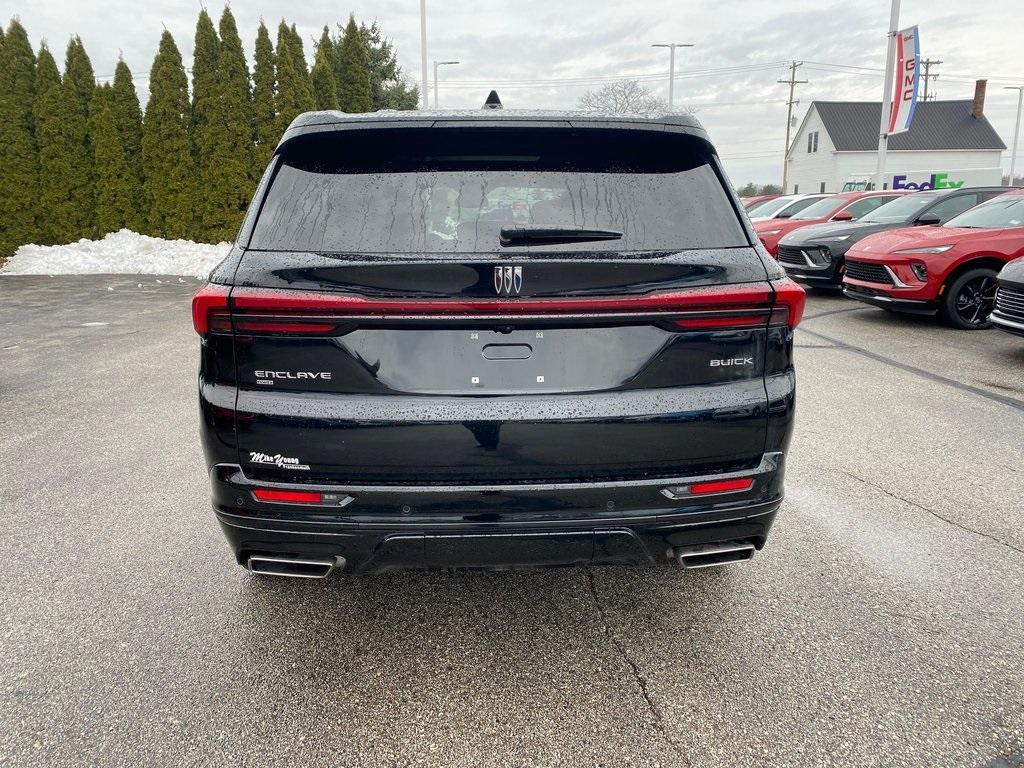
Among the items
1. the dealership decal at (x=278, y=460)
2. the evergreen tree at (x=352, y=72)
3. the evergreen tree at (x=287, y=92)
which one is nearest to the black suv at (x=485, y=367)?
the dealership decal at (x=278, y=460)

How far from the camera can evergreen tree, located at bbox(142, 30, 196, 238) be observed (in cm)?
1714

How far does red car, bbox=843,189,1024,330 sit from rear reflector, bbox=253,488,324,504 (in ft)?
29.0

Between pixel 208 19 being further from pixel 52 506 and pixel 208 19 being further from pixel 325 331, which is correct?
pixel 325 331

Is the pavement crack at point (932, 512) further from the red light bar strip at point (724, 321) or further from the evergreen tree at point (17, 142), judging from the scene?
the evergreen tree at point (17, 142)

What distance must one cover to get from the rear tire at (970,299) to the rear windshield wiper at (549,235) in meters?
8.39

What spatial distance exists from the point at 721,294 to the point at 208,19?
1886 cm

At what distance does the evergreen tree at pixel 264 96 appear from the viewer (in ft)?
57.5

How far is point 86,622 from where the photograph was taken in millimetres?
2750

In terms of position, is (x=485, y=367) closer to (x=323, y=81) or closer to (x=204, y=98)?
(x=204, y=98)

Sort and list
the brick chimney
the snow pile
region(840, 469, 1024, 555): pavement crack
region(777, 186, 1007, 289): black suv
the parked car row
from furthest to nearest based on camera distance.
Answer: the brick chimney, the snow pile, region(777, 186, 1007, 289): black suv, the parked car row, region(840, 469, 1024, 555): pavement crack

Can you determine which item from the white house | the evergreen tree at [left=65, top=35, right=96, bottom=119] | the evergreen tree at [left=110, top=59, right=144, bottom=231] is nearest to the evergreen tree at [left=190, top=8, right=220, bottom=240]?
the evergreen tree at [left=110, top=59, right=144, bottom=231]

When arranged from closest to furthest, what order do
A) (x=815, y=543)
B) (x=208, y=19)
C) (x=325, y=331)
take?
(x=325, y=331), (x=815, y=543), (x=208, y=19)

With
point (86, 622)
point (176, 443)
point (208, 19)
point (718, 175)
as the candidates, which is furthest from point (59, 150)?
point (718, 175)

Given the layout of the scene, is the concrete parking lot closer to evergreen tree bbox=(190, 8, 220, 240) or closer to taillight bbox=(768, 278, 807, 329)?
taillight bbox=(768, 278, 807, 329)
